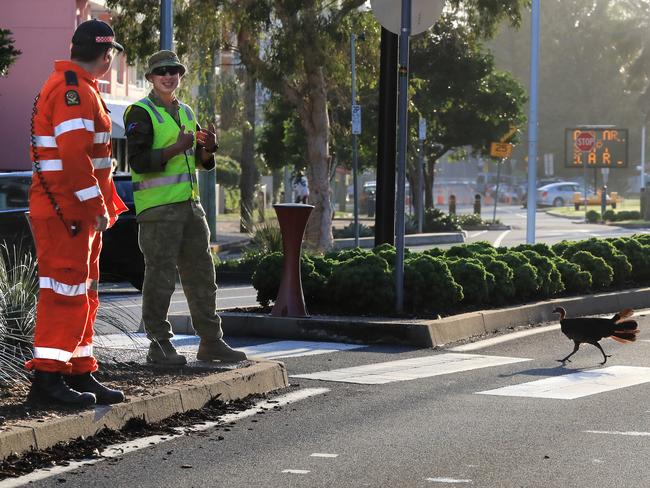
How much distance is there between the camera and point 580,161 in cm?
6350

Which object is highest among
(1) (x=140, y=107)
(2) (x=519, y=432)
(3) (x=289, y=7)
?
(3) (x=289, y=7)

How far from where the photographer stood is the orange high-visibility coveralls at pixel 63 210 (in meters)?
7.36

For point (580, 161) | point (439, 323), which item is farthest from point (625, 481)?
point (580, 161)

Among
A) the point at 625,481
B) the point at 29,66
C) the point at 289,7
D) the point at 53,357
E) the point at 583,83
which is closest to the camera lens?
the point at 625,481

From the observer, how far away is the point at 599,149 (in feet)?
209

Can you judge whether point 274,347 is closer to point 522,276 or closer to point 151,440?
point 522,276

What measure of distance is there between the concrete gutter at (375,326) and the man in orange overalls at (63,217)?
4.94 m

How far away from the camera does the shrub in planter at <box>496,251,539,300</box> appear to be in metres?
14.5

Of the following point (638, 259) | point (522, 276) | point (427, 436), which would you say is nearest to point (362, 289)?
point (522, 276)

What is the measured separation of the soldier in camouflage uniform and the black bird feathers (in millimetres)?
2702

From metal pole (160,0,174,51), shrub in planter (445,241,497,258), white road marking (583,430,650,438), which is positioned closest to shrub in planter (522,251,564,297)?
shrub in planter (445,241,497,258)

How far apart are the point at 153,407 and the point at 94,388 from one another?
1.11 ft

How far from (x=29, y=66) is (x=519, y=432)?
107 ft

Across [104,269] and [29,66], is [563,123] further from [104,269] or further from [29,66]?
[104,269]
